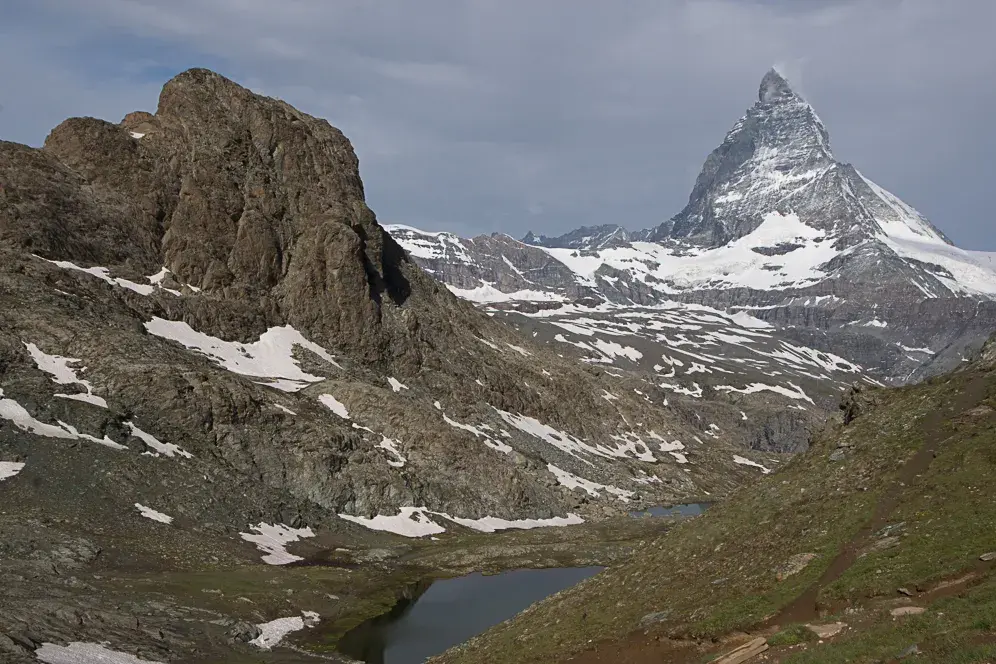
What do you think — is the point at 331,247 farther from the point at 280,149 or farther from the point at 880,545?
the point at 880,545

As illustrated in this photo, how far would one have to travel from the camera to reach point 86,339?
109m

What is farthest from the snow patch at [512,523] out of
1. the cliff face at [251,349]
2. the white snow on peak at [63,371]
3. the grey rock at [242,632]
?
the grey rock at [242,632]

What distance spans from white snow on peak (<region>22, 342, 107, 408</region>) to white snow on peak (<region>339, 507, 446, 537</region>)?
1389 inches

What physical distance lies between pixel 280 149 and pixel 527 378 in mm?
76947

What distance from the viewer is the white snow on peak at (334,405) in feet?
429

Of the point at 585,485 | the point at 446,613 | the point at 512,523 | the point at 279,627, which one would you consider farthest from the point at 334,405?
the point at 279,627

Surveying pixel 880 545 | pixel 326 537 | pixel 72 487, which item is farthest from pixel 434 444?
pixel 880 545

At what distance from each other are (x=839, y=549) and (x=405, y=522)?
284 ft

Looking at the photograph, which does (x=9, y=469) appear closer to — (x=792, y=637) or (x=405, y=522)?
(x=405, y=522)

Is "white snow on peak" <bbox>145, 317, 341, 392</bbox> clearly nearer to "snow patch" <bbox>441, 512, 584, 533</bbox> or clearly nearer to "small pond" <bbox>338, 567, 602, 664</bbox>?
"snow patch" <bbox>441, 512, 584, 533</bbox>

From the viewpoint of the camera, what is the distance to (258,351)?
146875mm

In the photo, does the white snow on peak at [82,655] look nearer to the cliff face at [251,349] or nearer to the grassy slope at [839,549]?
the grassy slope at [839,549]

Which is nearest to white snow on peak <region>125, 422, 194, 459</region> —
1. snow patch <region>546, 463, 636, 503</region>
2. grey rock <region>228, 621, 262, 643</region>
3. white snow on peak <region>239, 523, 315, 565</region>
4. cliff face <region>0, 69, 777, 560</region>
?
cliff face <region>0, 69, 777, 560</region>

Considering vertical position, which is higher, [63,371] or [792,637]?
[63,371]
